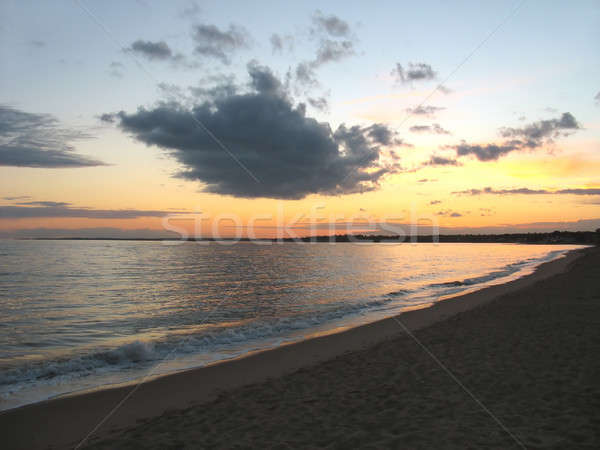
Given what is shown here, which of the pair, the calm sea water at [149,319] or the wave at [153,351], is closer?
the wave at [153,351]

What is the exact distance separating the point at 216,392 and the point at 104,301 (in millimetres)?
17033

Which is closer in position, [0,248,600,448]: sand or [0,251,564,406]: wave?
[0,248,600,448]: sand

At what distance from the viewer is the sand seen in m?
5.84

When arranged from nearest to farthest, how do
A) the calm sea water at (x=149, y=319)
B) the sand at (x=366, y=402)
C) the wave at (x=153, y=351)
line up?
the sand at (x=366, y=402) → the wave at (x=153, y=351) → the calm sea water at (x=149, y=319)

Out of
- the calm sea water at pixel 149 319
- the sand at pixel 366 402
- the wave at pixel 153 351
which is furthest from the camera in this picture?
the calm sea water at pixel 149 319

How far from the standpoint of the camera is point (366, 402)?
718 cm

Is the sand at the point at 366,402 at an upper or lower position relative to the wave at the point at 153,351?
upper

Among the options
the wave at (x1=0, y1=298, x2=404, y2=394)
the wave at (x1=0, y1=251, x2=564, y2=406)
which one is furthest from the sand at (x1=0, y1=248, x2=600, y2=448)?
the wave at (x1=0, y1=298, x2=404, y2=394)

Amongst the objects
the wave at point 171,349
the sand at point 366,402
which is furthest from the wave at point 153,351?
the sand at point 366,402

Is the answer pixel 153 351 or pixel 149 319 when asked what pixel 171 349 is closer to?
pixel 153 351

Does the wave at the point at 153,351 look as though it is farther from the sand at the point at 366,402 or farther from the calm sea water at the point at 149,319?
the sand at the point at 366,402

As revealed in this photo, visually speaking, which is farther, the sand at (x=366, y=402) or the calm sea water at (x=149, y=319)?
the calm sea water at (x=149, y=319)

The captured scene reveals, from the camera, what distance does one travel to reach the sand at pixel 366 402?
5.84 metres

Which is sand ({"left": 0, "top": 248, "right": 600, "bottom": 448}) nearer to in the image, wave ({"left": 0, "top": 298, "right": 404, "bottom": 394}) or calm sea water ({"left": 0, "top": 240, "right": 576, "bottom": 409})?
calm sea water ({"left": 0, "top": 240, "right": 576, "bottom": 409})
